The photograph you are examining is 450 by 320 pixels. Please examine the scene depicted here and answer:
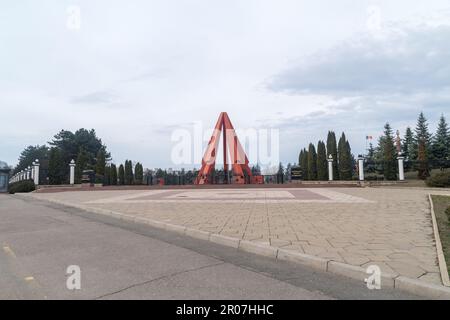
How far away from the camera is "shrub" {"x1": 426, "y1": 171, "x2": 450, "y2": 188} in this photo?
803 inches

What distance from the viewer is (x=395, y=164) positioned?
3250 cm

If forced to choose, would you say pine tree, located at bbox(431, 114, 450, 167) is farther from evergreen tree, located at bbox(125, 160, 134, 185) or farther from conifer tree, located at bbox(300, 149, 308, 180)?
evergreen tree, located at bbox(125, 160, 134, 185)

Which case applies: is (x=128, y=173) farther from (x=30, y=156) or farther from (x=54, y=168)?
(x=30, y=156)

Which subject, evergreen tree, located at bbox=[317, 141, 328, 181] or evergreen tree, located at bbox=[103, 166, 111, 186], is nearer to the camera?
evergreen tree, located at bbox=[317, 141, 328, 181]

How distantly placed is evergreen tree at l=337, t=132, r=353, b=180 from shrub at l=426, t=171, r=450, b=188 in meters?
12.6

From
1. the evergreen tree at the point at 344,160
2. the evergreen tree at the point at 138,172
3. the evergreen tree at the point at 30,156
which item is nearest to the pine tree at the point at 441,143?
the evergreen tree at the point at 344,160

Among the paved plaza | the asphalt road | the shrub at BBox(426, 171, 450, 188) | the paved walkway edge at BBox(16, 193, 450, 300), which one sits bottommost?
the asphalt road

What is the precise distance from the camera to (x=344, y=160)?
34344 millimetres

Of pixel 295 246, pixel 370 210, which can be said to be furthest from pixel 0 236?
pixel 370 210

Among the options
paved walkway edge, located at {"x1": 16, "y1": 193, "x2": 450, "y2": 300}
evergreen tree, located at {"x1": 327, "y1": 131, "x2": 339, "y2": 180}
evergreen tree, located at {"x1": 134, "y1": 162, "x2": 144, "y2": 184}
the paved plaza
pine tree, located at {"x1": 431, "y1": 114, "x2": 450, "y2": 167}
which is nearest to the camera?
paved walkway edge, located at {"x1": 16, "y1": 193, "x2": 450, "y2": 300}

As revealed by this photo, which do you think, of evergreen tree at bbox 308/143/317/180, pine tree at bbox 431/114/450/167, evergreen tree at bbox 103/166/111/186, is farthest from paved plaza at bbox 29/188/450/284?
pine tree at bbox 431/114/450/167

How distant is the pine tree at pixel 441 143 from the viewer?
4334 centimetres

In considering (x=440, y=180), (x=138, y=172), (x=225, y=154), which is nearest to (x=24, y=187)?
(x=138, y=172)

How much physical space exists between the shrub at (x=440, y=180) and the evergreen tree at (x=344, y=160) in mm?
12585
